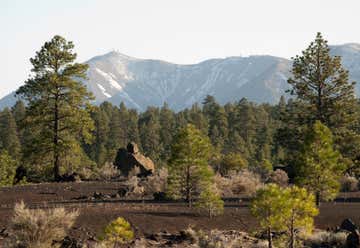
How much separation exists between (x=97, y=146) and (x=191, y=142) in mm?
60042

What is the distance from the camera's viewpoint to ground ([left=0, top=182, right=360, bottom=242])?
21.7m

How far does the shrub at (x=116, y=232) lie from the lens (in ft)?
58.2

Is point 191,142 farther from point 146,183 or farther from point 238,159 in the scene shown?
point 238,159

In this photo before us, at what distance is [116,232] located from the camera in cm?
1788

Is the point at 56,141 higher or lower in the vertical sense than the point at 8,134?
lower

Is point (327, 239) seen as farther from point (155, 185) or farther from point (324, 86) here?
point (324, 86)

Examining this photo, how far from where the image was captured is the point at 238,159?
180ft

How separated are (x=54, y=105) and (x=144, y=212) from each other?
1635 cm

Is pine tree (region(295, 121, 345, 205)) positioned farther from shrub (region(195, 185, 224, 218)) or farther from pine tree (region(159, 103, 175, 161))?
pine tree (region(159, 103, 175, 161))

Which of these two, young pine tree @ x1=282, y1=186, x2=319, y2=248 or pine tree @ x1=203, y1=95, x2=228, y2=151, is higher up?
pine tree @ x1=203, y1=95, x2=228, y2=151

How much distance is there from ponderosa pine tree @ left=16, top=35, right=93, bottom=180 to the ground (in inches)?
205

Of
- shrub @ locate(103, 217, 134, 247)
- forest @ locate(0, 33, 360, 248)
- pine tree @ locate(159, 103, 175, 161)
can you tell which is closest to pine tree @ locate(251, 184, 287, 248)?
forest @ locate(0, 33, 360, 248)

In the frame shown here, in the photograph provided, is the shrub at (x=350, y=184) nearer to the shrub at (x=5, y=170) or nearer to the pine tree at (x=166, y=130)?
the shrub at (x=5, y=170)

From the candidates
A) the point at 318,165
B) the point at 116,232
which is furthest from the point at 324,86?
the point at 116,232
